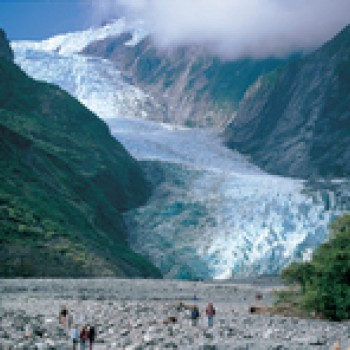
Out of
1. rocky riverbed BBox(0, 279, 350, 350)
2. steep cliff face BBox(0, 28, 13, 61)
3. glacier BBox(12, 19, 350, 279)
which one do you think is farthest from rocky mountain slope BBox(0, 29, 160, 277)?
rocky riverbed BBox(0, 279, 350, 350)

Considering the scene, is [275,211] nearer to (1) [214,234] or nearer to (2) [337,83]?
(1) [214,234]

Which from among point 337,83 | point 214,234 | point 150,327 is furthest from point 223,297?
point 337,83

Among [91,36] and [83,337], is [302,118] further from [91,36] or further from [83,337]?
[91,36]

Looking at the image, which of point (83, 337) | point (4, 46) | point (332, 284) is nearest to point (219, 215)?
point (332, 284)

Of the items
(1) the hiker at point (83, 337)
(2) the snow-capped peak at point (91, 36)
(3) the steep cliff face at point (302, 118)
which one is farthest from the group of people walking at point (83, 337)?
(2) the snow-capped peak at point (91, 36)

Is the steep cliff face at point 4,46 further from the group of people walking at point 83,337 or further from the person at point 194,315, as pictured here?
the group of people walking at point 83,337

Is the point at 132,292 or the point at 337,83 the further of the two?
the point at 337,83
